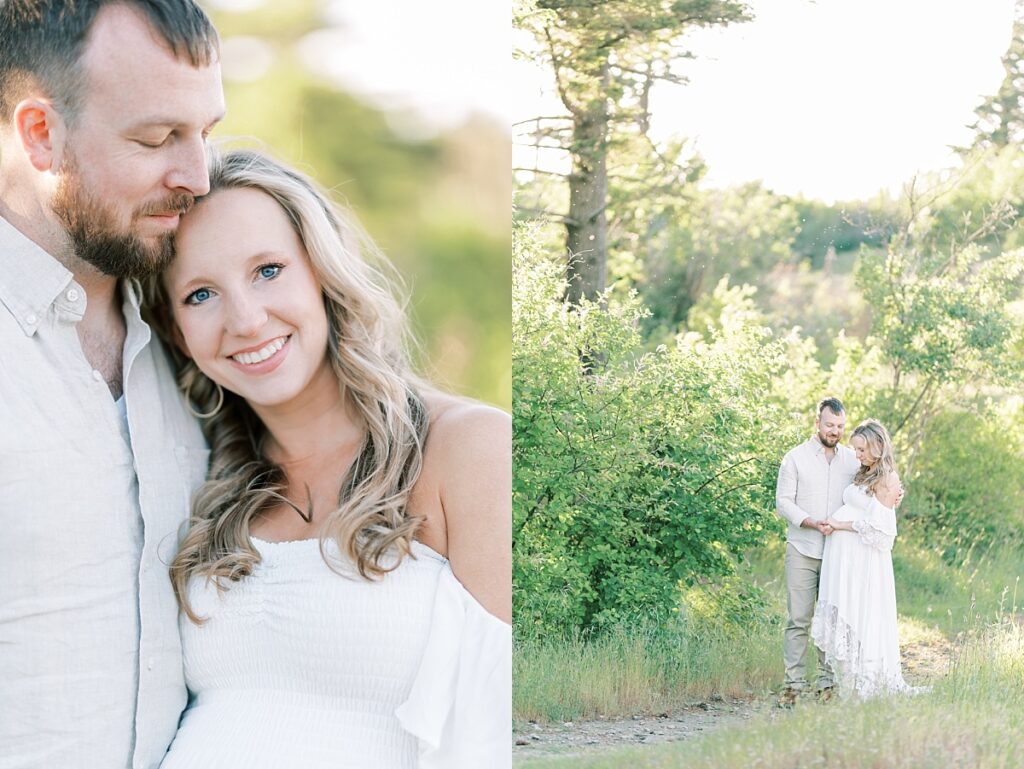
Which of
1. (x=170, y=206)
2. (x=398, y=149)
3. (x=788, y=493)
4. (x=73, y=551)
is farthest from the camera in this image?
(x=398, y=149)

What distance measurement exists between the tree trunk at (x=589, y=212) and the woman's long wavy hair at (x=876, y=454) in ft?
2.44

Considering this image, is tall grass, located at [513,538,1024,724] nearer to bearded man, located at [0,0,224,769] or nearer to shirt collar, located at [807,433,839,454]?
shirt collar, located at [807,433,839,454]

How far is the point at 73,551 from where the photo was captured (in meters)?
1.83

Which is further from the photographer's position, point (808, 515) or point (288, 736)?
point (808, 515)

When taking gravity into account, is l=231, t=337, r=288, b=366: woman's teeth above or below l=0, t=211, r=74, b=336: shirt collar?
below

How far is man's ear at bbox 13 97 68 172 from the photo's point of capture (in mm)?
1850

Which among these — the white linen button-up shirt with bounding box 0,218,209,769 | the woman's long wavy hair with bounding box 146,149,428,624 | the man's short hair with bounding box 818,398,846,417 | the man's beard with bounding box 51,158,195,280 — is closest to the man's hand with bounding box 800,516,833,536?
the man's short hair with bounding box 818,398,846,417

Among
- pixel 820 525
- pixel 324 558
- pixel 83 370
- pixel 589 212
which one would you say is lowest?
pixel 820 525

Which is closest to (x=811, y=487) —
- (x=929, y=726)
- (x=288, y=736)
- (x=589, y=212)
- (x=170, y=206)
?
(x=929, y=726)

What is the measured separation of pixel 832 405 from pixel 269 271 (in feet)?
4.40

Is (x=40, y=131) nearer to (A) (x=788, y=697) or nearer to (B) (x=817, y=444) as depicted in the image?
(B) (x=817, y=444)

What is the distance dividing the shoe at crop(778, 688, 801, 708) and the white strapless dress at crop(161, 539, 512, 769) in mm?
881

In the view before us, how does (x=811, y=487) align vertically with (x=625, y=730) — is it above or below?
above

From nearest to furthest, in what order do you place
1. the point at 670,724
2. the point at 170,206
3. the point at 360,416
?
the point at 170,206, the point at 360,416, the point at 670,724
